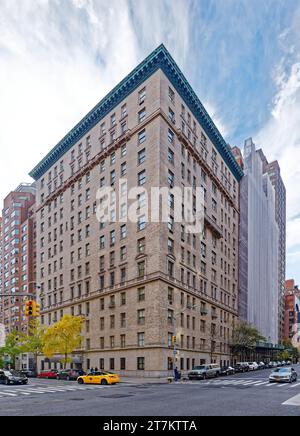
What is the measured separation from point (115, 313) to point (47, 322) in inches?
1024

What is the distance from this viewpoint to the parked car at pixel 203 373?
144ft

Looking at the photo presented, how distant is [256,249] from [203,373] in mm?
66765

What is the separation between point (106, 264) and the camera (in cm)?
6250

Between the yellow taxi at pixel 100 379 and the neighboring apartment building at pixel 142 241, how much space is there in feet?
37.0

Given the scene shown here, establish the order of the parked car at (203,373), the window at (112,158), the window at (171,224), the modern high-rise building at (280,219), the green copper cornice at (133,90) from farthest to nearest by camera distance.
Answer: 1. the modern high-rise building at (280,219)
2. the window at (112,158)
3. the green copper cornice at (133,90)
4. the window at (171,224)
5. the parked car at (203,373)

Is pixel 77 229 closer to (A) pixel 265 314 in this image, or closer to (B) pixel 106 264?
(B) pixel 106 264

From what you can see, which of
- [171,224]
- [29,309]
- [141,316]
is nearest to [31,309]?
[29,309]

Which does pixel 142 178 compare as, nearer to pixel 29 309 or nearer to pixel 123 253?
pixel 123 253

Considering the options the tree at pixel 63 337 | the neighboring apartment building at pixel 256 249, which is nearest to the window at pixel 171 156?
the tree at pixel 63 337

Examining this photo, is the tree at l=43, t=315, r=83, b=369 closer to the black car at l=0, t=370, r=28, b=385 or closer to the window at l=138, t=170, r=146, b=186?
the black car at l=0, t=370, r=28, b=385

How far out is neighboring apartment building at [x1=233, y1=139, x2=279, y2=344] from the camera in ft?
313

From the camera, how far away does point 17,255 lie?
114m

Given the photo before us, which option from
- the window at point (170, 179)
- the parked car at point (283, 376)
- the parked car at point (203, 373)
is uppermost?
the window at point (170, 179)

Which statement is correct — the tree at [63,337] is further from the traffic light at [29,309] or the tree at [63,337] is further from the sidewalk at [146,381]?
the traffic light at [29,309]
